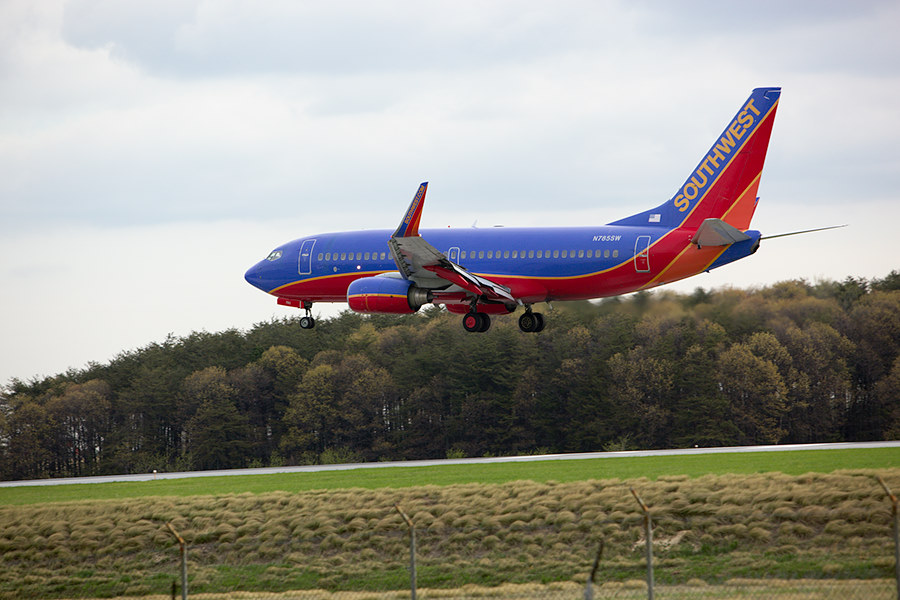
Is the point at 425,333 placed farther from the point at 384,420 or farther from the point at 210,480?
the point at 210,480

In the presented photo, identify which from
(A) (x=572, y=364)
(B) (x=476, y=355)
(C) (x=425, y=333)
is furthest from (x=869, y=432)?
(C) (x=425, y=333)

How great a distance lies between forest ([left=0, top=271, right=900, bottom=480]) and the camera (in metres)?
61.1

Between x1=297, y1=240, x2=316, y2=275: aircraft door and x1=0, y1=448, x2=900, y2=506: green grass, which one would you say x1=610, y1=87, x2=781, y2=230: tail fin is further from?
x1=297, y1=240, x2=316, y2=275: aircraft door

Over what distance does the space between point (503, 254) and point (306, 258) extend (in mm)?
9159

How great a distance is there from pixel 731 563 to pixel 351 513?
1061 centimetres

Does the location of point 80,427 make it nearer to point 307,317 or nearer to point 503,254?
point 307,317

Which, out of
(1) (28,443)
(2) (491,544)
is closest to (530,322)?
(2) (491,544)

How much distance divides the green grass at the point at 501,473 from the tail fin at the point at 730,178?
8.81 meters

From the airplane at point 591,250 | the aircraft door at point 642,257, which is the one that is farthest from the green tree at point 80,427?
the aircraft door at point 642,257

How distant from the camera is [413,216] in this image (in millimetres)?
38125

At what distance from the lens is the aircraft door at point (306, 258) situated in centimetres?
4678

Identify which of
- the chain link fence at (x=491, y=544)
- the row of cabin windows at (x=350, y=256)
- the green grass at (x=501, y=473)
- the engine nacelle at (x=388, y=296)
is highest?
the row of cabin windows at (x=350, y=256)

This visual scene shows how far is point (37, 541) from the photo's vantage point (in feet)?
102

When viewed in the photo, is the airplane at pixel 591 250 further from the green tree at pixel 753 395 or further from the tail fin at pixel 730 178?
the green tree at pixel 753 395
